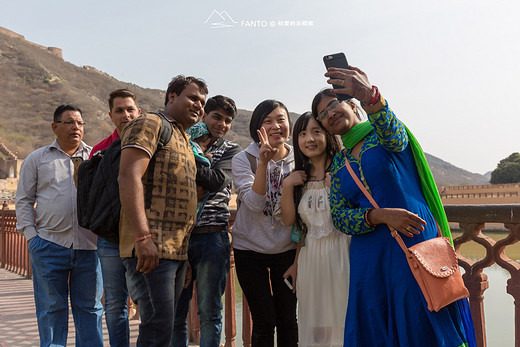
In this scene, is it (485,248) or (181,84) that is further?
(181,84)

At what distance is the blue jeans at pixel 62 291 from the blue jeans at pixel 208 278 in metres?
0.71

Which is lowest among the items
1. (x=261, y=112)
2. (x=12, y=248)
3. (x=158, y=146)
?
(x=12, y=248)

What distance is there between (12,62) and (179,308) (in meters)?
90.4

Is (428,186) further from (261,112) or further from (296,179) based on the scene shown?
(261,112)

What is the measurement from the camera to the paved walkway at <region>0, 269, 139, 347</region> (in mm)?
3789

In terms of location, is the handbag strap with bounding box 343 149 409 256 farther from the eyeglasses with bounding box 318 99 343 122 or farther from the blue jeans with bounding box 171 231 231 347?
the blue jeans with bounding box 171 231 231 347

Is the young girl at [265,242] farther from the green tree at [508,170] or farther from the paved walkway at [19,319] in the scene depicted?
the green tree at [508,170]

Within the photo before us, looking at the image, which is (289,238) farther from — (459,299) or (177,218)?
(459,299)

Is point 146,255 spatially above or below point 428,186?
below

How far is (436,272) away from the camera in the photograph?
1665 mm

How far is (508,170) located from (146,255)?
42.3m

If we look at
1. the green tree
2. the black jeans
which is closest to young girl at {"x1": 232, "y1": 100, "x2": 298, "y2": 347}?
the black jeans

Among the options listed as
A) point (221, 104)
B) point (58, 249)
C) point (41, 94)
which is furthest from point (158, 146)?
point (41, 94)

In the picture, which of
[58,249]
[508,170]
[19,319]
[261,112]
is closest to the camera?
[261,112]
